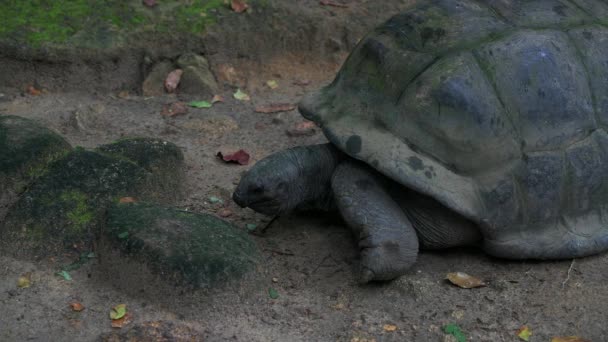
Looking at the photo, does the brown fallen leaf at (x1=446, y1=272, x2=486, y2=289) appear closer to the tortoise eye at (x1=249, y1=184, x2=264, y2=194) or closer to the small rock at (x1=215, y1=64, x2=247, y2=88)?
the tortoise eye at (x1=249, y1=184, x2=264, y2=194)

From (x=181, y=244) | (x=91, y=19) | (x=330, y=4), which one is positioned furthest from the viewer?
(x=330, y=4)

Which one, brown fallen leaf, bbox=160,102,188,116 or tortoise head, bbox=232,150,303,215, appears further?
brown fallen leaf, bbox=160,102,188,116

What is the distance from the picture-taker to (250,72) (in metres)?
6.06

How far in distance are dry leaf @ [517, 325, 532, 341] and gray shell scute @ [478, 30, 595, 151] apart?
2.81 feet

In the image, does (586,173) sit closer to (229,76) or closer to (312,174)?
(312,174)

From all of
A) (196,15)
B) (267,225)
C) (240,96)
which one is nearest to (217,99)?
(240,96)

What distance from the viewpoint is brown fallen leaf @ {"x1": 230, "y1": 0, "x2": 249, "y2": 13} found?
6.17 metres

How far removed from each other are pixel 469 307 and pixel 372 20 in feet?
10.8

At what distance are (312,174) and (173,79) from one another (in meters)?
2.08

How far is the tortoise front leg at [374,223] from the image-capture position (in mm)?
3680

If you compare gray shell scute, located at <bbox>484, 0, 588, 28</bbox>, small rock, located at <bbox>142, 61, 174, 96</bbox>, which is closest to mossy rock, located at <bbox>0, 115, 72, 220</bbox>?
small rock, located at <bbox>142, 61, 174, 96</bbox>

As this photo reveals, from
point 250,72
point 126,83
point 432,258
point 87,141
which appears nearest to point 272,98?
point 250,72

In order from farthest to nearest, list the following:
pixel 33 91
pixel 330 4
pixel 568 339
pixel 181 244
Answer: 1. pixel 330 4
2. pixel 33 91
3. pixel 181 244
4. pixel 568 339

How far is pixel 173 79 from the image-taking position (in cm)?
579
